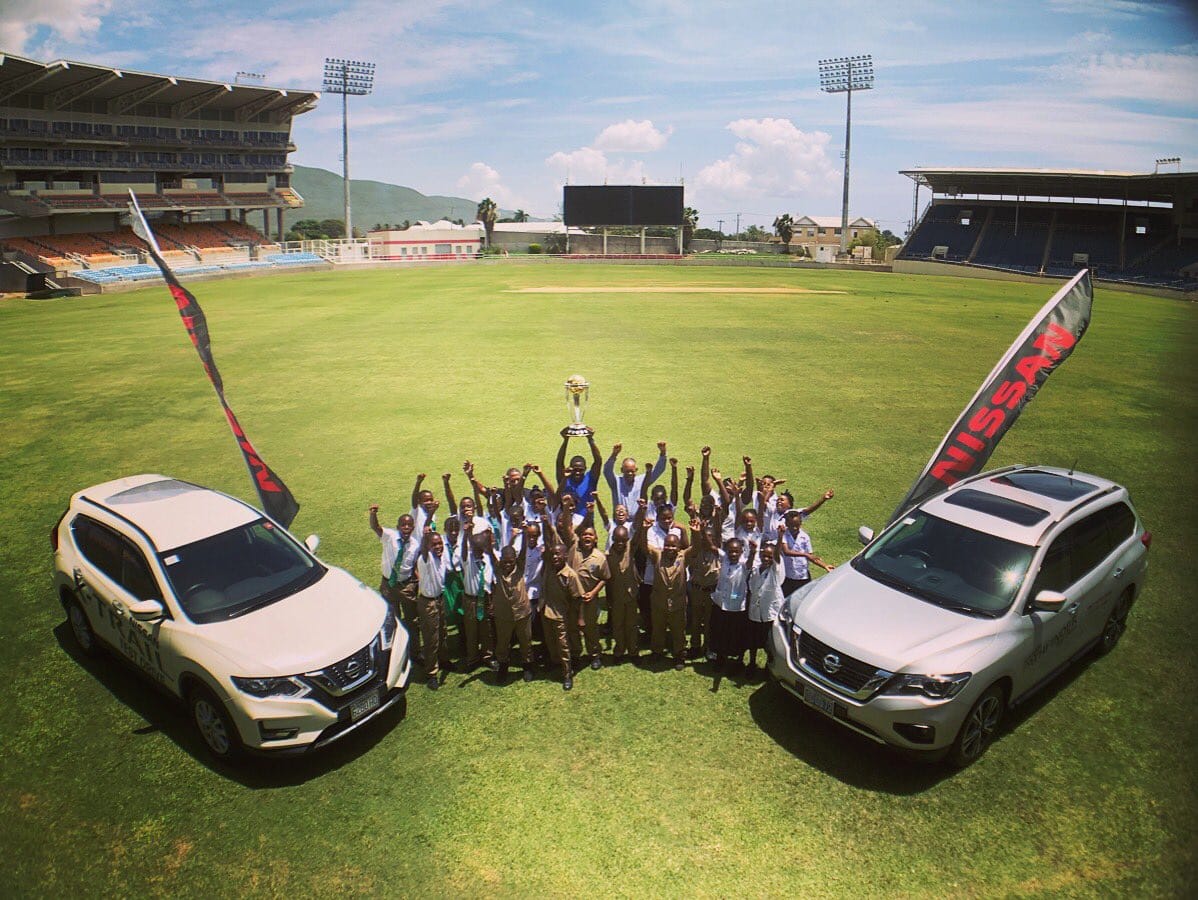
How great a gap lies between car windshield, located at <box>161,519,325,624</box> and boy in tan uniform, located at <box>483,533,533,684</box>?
5.14ft

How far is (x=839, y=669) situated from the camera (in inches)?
231

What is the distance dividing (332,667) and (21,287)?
159 feet

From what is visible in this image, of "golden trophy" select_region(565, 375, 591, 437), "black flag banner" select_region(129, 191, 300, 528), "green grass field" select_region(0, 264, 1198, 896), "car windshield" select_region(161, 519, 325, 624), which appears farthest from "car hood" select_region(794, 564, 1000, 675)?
"black flag banner" select_region(129, 191, 300, 528)

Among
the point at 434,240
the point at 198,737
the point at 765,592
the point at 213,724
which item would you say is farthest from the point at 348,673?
the point at 434,240

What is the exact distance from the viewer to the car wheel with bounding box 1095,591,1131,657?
7223 mm

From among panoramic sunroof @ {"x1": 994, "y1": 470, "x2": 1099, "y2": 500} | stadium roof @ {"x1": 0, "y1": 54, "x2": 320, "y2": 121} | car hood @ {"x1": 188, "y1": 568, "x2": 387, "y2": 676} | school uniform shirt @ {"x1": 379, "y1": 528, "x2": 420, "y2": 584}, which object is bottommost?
car hood @ {"x1": 188, "y1": 568, "x2": 387, "y2": 676}

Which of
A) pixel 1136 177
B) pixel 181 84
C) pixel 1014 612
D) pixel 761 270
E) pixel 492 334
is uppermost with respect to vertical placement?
pixel 181 84

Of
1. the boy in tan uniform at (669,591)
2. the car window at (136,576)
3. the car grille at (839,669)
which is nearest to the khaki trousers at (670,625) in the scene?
the boy in tan uniform at (669,591)

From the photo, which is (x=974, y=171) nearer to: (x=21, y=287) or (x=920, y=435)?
(x=920, y=435)

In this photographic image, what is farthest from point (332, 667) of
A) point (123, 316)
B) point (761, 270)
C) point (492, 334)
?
point (761, 270)

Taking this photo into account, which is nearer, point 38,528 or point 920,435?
point 38,528

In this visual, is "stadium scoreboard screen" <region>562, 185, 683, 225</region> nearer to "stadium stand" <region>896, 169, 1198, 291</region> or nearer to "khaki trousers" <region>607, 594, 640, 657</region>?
"stadium stand" <region>896, 169, 1198, 291</region>

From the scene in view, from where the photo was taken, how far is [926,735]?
215 inches

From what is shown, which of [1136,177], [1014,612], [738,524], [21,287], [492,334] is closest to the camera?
[1014,612]
